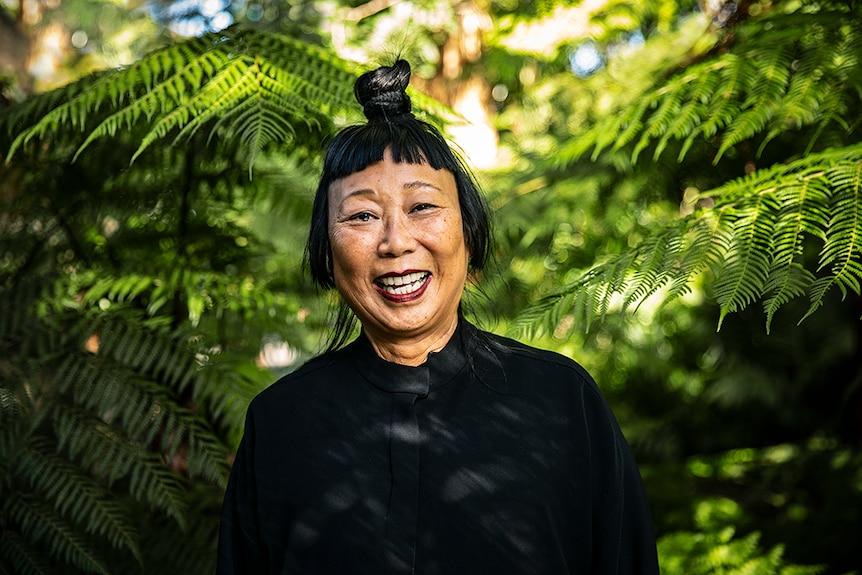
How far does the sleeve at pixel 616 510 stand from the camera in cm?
140

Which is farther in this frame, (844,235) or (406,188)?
(844,235)

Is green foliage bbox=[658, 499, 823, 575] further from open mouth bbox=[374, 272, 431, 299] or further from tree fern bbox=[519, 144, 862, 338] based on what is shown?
open mouth bbox=[374, 272, 431, 299]

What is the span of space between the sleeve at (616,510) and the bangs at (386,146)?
1.76 feet

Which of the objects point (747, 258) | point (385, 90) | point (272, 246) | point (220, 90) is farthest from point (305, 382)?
point (272, 246)

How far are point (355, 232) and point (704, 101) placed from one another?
3.92ft

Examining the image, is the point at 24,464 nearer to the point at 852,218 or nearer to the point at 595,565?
the point at 595,565

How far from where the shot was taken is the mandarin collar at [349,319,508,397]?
4.78ft

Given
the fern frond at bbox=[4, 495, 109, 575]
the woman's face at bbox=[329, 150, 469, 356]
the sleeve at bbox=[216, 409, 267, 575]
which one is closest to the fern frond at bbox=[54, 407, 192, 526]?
the fern frond at bbox=[4, 495, 109, 575]

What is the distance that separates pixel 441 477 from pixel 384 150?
576mm

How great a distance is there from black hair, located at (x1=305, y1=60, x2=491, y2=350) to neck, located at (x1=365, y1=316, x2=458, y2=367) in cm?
17

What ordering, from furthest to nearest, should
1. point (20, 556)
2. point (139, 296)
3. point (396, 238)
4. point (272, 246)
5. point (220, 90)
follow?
point (272, 246) < point (139, 296) < point (20, 556) < point (220, 90) < point (396, 238)

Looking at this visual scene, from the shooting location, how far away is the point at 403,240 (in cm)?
139

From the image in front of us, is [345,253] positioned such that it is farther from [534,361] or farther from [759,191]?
[759,191]

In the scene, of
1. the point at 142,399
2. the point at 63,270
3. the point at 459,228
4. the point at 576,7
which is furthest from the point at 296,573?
the point at 576,7
